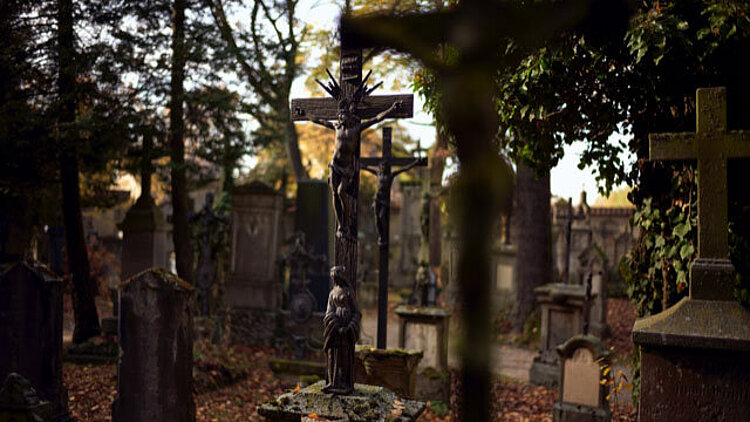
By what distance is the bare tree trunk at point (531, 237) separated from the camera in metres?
13.0

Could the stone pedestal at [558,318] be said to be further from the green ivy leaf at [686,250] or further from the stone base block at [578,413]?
the green ivy leaf at [686,250]

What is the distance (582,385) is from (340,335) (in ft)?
13.0

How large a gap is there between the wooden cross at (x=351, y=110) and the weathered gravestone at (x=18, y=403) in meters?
2.62

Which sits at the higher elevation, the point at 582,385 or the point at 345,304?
the point at 345,304

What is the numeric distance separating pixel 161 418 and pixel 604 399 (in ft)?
16.2

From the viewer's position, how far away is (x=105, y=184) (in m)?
13.0

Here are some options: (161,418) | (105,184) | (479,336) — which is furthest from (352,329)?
(105,184)

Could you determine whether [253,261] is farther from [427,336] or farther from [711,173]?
[711,173]

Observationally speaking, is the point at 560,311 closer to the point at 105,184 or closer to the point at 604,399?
the point at 604,399

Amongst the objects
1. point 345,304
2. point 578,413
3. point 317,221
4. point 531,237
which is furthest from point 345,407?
point 531,237

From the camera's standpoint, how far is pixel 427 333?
8.80 metres

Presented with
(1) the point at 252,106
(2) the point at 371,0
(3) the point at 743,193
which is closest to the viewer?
(2) the point at 371,0

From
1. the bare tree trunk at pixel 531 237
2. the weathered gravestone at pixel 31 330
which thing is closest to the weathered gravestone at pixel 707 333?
the weathered gravestone at pixel 31 330

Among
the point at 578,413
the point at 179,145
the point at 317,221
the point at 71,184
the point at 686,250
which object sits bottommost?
the point at 578,413
